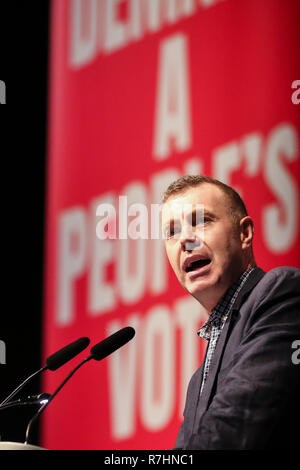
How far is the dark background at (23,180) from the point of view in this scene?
3.63 m

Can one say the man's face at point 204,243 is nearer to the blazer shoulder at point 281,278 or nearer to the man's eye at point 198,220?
the man's eye at point 198,220

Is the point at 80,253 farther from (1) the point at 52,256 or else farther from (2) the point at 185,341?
(2) the point at 185,341

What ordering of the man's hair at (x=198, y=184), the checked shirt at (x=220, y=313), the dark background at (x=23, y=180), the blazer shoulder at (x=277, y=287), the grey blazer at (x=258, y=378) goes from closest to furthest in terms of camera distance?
1. the grey blazer at (x=258, y=378)
2. the blazer shoulder at (x=277, y=287)
3. the checked shirt at (x=220, y=313)
4. the man's hair at (x=198, y=184)
5. the dark background at (x=23, y=180)

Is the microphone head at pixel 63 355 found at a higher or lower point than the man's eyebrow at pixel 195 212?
lower

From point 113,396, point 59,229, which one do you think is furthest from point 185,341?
point 59,229

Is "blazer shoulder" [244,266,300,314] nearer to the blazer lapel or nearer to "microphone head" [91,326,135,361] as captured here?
the blazer lapel

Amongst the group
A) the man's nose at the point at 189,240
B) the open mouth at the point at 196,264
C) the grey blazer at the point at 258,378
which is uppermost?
the man's nose at the point at 189,240

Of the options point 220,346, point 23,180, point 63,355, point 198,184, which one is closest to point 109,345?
point 63,355

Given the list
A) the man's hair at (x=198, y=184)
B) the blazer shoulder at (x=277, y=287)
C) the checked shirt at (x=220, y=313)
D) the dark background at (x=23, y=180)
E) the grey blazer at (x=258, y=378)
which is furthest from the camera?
the dark background at (x=23, y=180)

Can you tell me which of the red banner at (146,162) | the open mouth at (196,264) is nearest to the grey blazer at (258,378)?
the open mouth at (196,264)

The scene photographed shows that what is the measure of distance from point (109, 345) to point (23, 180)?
2282mm

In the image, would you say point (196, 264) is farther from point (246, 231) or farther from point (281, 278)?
point (281, 278)

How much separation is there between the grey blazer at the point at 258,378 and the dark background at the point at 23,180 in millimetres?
2131

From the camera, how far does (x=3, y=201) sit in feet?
12.3
